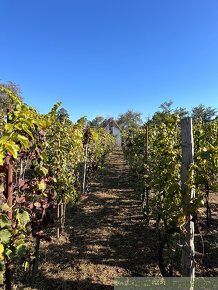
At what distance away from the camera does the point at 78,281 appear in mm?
2711

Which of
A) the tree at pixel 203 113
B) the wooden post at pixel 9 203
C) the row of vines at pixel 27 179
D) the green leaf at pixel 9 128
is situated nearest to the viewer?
the green leaf at pixel 9 128

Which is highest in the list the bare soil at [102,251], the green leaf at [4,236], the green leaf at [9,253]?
the green leaf at [4,236]

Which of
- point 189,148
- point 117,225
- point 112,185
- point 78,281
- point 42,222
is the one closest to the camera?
point 189,148

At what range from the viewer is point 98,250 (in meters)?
3.50

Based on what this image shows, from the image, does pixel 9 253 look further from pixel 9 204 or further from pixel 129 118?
pixel 129 118

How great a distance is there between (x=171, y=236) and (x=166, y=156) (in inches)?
45.3

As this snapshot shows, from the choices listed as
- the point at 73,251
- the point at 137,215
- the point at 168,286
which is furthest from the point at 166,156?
the point at 137,215

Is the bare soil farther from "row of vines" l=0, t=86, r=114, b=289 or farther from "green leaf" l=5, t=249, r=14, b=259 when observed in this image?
"green leaf" l=5, t=249, r=14, b=259

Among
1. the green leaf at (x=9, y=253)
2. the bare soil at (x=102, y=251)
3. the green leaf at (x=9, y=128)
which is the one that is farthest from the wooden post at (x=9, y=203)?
the bare soil at (x=102, y=251)

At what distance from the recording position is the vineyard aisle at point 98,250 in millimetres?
2791

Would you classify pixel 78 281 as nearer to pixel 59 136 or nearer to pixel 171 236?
pixel 171 236

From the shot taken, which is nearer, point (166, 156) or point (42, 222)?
point (42, 222)

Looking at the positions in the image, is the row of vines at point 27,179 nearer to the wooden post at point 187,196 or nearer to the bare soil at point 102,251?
the bare soil at point 102,251

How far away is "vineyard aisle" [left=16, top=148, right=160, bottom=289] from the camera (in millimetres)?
2791
